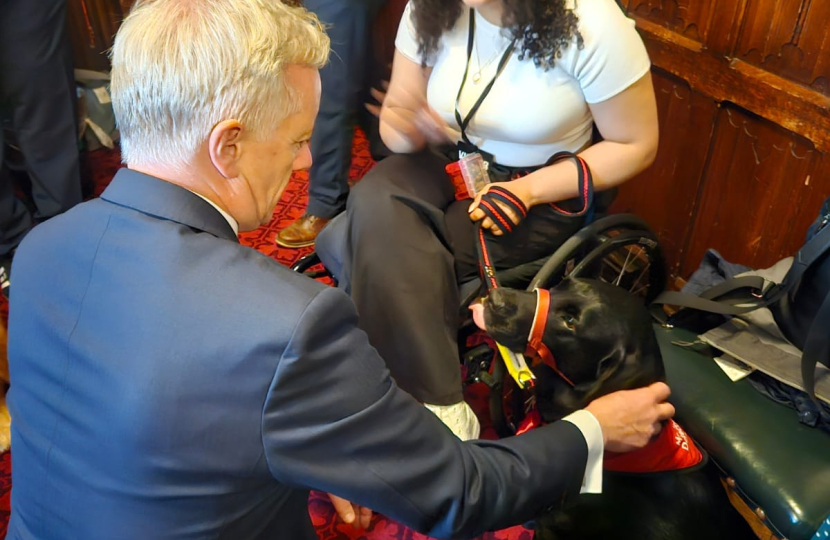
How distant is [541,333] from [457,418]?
248 millimetres

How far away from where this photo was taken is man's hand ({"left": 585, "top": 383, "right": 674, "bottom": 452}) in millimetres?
973

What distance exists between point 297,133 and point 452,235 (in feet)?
1.95

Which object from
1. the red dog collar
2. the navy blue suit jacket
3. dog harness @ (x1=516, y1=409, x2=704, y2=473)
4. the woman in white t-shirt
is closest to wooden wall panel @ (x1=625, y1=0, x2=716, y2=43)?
the woman in white t-shirt

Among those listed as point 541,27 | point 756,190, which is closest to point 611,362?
point 541,27

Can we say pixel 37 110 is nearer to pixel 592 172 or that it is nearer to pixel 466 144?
pixel 466 144

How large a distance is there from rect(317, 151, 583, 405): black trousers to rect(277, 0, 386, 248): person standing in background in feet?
2.96

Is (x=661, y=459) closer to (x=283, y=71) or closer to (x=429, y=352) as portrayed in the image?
(x=429, y=352)

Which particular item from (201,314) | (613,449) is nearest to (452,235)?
(613,449)

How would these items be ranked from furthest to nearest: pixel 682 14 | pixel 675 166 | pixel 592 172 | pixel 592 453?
pixel 675 166 < pixel 682 14 < pixel 592 172 < pixel 592 453

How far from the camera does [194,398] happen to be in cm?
66

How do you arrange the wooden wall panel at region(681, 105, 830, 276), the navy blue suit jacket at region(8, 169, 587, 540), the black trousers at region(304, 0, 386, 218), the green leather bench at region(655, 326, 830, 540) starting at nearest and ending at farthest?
the navy blue suit jacket at region(8, 169, 587, 540), the green leather bench at region(655, 326, 830, 540), the wooden wall panel at region(681, 105, 830, 276), the black trousers at region(304, 0, 386, 218)

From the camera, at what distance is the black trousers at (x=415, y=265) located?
1.24 m

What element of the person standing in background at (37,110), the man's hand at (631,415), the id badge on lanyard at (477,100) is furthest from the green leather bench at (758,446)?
the person standing in background at (37,110)

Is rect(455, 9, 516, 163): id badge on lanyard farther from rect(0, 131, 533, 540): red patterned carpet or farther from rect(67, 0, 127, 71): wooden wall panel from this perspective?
rect(67, 0, 127, 71): wooden wall panel
